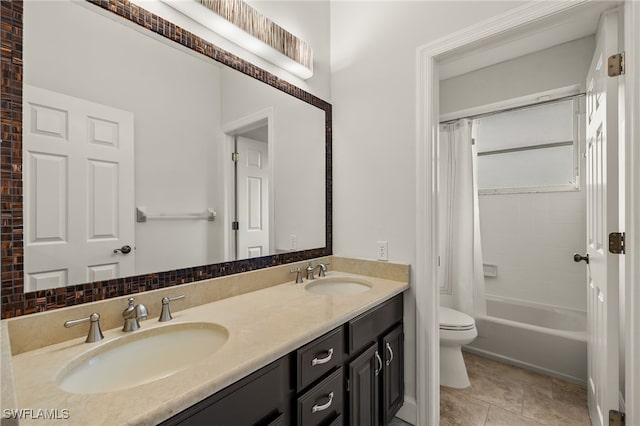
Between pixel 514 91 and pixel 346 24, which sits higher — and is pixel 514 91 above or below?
below

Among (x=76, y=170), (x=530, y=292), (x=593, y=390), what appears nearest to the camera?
(x=76, y=170)

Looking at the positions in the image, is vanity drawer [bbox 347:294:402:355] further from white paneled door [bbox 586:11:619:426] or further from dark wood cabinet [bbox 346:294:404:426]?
white paneled door [bbox 586:11:619:426]

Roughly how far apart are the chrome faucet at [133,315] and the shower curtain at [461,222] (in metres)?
2.46

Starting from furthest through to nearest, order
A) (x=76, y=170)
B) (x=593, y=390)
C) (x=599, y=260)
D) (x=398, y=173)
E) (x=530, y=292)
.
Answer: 1. (x=530, y=292)
2. (x=398, y=173)
3. (x=593, y=390)
4. (x=599, y=260)
5. (x=76, y=170)

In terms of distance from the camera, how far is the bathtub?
6.87ft

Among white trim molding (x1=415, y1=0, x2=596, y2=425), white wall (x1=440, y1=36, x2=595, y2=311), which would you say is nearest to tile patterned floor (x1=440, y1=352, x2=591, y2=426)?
white trim molding (x1=415, y1=0, x2=596, y2=425)

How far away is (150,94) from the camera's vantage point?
1148mm

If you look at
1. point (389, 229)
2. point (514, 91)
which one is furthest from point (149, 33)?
point (514, 91)

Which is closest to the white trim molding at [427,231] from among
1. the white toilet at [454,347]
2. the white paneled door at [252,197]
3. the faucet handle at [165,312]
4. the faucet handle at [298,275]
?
the white toilet at [454,347]

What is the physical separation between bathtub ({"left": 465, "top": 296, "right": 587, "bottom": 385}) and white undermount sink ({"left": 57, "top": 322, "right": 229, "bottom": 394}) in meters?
2.38

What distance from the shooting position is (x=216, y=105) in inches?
53.4

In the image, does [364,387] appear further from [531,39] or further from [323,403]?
[531,39]

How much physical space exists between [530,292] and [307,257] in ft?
7.33

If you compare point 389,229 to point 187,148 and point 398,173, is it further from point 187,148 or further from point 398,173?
point 187,148
